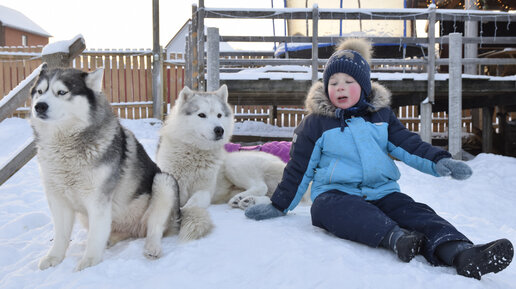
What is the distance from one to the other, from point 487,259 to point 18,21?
30.2m

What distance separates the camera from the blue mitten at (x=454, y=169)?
212 cm

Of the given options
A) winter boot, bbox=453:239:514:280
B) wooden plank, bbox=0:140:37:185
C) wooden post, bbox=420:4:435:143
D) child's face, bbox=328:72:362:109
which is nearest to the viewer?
winter boot, bbox=453:239:514:280

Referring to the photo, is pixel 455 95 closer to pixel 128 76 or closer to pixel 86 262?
pixel 86 262

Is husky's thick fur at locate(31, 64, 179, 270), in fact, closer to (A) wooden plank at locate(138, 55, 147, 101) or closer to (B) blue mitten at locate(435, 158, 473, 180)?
(B) blue mitten at locate(435, 158, 473, 180)

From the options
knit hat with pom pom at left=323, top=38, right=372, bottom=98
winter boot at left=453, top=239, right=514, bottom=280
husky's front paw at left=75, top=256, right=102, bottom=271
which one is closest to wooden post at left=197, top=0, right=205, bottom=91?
knit hat with pom pom at left=323, top=38, right=372, bottom=98

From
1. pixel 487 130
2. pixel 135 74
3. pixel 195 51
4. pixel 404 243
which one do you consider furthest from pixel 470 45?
pixel 135 74

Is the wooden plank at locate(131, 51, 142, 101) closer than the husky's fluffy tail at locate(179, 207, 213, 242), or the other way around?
the husky's fluffy tail at locate(179, 207, 213, 242)

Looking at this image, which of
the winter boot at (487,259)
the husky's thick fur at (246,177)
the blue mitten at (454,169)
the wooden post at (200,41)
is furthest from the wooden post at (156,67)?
the winter boot at (487,259)

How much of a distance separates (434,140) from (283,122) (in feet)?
15.5

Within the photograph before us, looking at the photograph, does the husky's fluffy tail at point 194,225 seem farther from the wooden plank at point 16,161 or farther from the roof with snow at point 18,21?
the roof with snow at point 18,21

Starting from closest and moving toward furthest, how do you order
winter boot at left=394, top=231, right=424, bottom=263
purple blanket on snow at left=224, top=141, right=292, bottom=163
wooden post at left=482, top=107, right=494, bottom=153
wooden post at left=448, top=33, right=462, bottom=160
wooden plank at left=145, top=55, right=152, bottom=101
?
winter boot at left=394, top=231, right=424, bottom=263 → purple blanket on snow at left=224, top=141, right=292, bottom=163 → wooden post at left=448, top=33, right=462, bottom=160 → wooden post at left=482, top=107, right=494, bottom=153 → wooden plank at left=145, top=55, right=152, bottom=101

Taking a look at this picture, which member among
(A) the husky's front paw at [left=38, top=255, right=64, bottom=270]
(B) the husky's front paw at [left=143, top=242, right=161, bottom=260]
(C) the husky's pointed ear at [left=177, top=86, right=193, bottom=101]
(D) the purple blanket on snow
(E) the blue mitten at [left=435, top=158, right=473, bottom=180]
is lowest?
(A) the husky's front paw at [left=38, top=255, right=64, bottom=270]

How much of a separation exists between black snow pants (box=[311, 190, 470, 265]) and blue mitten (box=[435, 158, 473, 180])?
25 cm

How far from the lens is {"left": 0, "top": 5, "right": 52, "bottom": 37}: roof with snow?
24112 mm
